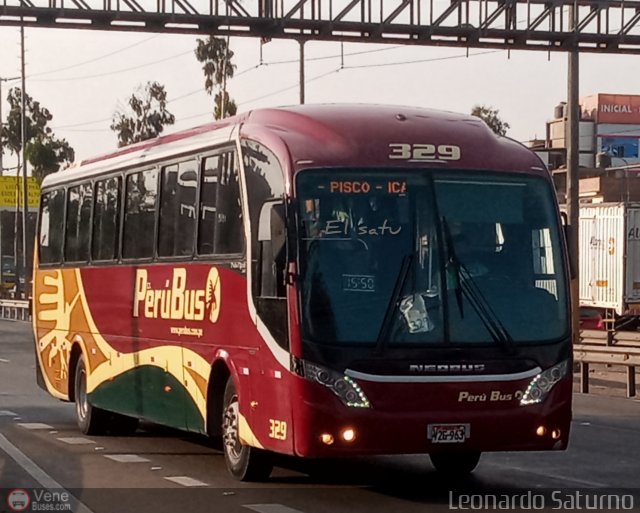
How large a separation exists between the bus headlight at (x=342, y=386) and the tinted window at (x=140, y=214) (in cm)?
472

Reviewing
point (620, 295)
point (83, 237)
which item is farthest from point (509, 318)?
point (620, 295)

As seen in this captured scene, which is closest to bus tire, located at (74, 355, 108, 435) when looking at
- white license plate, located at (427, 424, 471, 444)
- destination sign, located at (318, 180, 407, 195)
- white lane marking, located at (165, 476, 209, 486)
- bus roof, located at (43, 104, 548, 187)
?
white lane marking, located at (165, 476, 209, 486)

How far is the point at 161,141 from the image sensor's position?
16.4m

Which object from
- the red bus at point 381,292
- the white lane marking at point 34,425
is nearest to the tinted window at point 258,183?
the red bus at point 381,292

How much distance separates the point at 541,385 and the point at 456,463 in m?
1.84

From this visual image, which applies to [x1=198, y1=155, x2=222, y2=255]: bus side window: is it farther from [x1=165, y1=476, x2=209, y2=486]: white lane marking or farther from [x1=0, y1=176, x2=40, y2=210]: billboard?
[x1=0, y1=176, x2=40, y2=210]: billboard

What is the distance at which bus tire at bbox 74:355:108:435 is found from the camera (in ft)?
59.9

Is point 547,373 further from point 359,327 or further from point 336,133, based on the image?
point 336,133

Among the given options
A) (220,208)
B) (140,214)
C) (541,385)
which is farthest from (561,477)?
(140,214)

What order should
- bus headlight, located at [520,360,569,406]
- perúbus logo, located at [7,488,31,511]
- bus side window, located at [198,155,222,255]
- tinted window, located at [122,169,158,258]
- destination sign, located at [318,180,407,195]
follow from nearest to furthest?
perúbus logo, located at [7,488,31,511] → bus headlight, located at [520,360,569,406] → destination sign, located at [318,180,407,195] → bus side window, located at [198,155,222,255] → tinted window, located at [122,169,158,258]

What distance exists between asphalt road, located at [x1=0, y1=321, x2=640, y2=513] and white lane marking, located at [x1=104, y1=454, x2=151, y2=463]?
20mm

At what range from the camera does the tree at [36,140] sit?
9994 centimetres

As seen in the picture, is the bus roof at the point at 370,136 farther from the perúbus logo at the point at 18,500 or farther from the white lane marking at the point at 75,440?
the white lane marking at the point at 75,440

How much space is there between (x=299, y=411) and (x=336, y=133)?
233 cm
